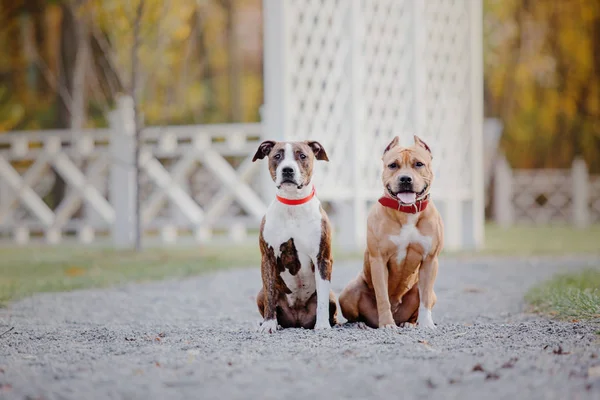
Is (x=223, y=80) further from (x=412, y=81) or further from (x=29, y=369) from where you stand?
(x=29, y=369)

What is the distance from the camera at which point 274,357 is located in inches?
127

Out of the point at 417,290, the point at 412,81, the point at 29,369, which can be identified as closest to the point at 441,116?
the point at 412,81

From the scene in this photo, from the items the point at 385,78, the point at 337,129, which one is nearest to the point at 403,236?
the point at 337,129

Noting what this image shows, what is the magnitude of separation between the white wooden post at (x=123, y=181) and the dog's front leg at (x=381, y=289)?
23.2 ft

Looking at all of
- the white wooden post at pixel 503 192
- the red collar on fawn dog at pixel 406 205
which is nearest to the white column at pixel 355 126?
the red collar on fawn dog at pixel 406 205

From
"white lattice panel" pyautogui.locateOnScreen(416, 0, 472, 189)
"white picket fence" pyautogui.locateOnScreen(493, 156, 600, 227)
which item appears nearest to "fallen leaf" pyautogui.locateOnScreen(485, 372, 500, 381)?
"white lattice panel" pyautogui.locateOnScreen(416, 0, 472, 189)

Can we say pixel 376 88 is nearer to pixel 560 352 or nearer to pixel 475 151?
pixel 475 151

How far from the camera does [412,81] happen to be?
31.9 ft

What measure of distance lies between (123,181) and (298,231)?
7019mm

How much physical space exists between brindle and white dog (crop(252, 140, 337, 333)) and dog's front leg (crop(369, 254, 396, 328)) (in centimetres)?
26

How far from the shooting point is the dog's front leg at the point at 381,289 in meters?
4.03

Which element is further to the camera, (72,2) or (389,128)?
(72,2)

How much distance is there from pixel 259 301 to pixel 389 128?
5.67 meters

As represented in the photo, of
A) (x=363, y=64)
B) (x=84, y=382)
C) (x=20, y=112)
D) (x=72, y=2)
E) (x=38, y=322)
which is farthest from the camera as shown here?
(x=20, y=112)
